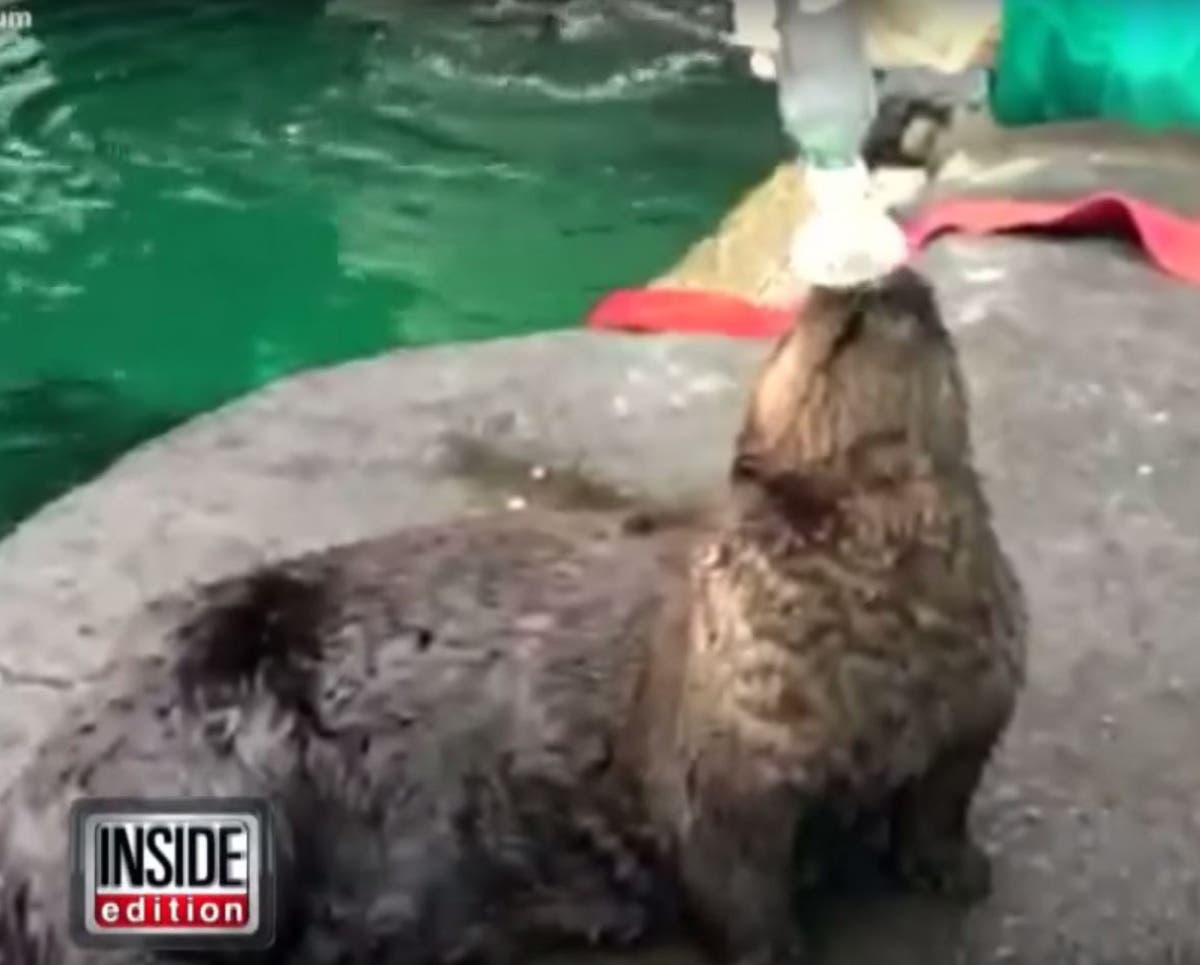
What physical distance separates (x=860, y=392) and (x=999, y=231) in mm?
1080

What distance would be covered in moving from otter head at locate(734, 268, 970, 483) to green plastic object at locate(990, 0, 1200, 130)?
13.8 inches

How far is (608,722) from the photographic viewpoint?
120 cm

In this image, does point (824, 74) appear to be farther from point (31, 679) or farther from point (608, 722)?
point (31, 679)

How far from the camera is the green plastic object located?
61.8 inches

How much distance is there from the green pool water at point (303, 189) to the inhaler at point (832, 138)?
0.48 m

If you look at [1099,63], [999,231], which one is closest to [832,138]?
[1099,63]

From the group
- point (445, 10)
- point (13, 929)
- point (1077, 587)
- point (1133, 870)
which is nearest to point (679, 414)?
point (1077, 587)

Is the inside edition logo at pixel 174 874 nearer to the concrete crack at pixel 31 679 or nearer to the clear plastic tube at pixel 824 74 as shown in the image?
the concrete crack at pixel 31 679

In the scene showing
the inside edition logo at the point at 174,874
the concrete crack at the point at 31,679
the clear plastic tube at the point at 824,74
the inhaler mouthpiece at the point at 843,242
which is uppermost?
the clear plastic tube at the point at 824,74

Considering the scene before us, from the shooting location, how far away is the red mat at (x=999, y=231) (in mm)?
2021

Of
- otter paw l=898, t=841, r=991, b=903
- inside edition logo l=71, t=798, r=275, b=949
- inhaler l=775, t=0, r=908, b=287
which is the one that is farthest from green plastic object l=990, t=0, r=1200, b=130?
inside edition logo l=71, t=798, r=275, b=949

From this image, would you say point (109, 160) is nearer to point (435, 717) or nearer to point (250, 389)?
point (250, 389)

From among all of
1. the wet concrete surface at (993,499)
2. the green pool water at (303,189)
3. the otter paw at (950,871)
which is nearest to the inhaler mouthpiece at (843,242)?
the wet concrete surface at (993,499)

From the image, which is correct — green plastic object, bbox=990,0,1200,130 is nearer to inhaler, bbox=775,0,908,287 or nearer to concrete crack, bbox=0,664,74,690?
inhaler, bbox=775,0,908,287
